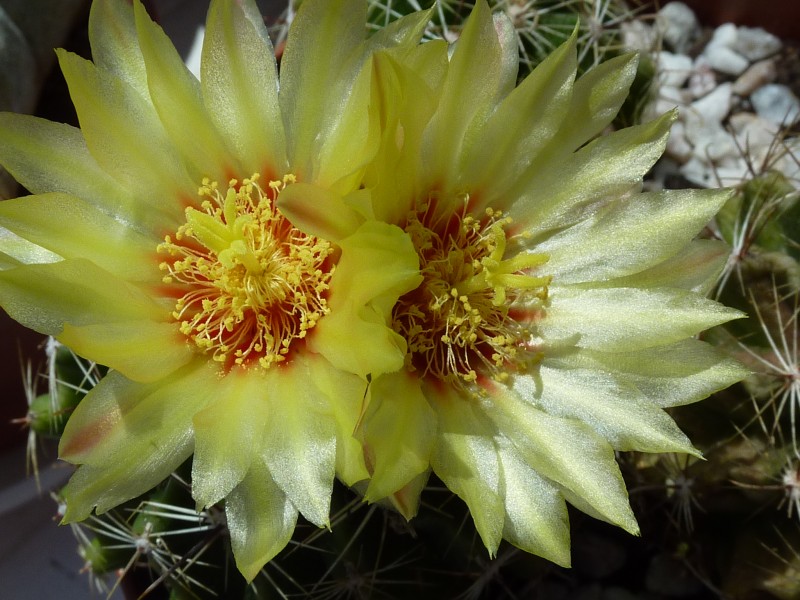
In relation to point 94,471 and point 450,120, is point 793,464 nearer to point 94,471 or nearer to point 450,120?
point 450,120

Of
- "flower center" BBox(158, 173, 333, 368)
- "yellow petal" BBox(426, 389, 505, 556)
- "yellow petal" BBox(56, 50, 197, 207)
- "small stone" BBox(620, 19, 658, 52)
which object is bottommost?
"yellow petal" BBox(426, 389, 505, 556)

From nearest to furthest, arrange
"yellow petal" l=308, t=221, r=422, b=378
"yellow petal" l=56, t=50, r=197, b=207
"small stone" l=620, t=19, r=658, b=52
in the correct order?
"yellow petal" l=308, t=221, r=422, b=378
"yellow petal" l=56, t=50, r=197, b=207
"small stone" l=620, t=19, r=658, b=52

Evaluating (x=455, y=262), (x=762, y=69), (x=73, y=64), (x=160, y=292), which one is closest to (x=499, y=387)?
(x=455, y=262)

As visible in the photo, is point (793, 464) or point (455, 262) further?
point (793, 464)

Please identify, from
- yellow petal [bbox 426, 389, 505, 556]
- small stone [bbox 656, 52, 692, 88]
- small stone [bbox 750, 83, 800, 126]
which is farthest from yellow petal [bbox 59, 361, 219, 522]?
small stone [bbox 750, 83, 800, 126]

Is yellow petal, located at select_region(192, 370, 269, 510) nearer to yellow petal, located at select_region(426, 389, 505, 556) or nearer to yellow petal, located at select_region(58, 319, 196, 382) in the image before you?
yellow petal, located at select_region(58, 319, 196, 382)

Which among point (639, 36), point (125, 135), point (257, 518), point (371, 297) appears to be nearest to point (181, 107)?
point (125, 135)

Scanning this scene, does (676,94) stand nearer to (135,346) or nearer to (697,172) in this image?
(697,172)
